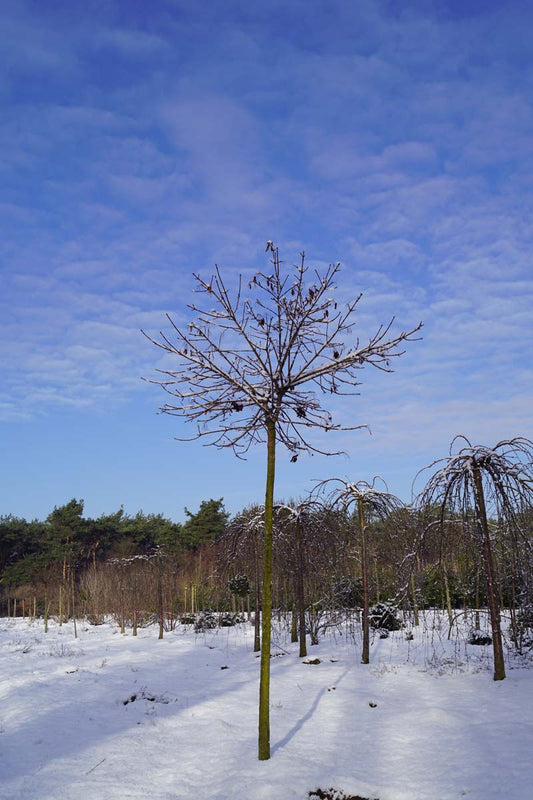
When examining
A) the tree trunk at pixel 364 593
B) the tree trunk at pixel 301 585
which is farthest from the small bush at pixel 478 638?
the tree trunk at pixel 301 585

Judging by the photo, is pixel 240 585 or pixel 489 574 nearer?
pixel 489 574

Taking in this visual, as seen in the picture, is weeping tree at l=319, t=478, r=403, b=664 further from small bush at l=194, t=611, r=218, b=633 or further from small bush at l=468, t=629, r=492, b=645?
small bush at l=194, t=611, r=218, b=633

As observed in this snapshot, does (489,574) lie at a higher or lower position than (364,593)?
higher

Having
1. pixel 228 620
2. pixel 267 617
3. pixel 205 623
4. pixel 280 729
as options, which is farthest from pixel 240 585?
pixel 267 617

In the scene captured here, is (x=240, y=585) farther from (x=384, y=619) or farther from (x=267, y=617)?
(x=267, y=617)

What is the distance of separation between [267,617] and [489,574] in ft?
15.0

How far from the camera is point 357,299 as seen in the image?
20.2ft

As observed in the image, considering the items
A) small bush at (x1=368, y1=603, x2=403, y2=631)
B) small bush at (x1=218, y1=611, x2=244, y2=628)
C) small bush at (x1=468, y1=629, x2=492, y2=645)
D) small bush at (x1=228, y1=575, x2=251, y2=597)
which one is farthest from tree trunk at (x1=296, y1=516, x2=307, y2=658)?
small bush at (x1=218, y1=611, x2=244, y2=628)

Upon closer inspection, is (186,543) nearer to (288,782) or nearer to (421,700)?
(421,700)

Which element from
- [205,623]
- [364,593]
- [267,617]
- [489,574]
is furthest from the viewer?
[205,623]

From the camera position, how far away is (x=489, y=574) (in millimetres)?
8828

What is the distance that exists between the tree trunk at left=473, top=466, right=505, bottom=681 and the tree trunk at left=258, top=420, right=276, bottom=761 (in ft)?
14.3

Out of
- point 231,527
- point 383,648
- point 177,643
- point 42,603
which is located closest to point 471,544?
point 383,648

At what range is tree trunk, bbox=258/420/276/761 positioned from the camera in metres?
5.95
